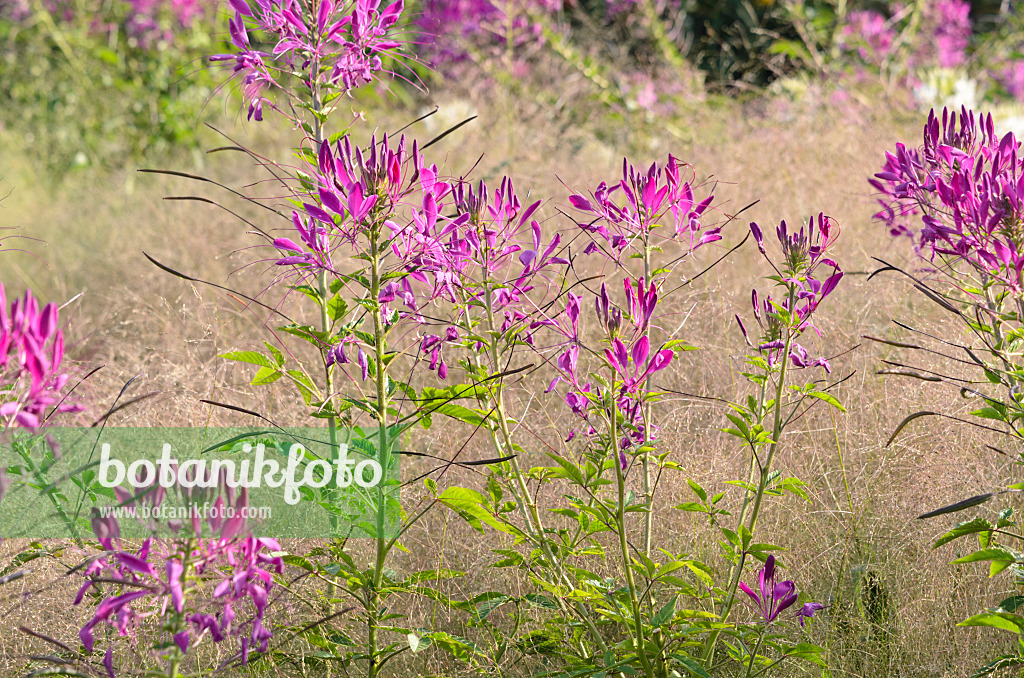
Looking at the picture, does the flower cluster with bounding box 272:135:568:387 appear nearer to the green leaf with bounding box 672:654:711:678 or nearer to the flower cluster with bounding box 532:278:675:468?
the flower cluster with bounding box 532:278:675:468

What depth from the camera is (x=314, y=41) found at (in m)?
1.42

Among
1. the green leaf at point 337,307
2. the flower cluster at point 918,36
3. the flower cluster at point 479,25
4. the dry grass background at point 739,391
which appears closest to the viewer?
the green leaf at point 337,307

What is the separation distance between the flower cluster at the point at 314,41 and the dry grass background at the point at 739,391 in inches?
16.7

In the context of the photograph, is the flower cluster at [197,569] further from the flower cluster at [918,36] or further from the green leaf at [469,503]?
the flower cluster at [918,36]

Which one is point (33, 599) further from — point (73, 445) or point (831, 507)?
point (831, 507)

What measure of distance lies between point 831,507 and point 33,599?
164 cm

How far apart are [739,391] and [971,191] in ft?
3.23

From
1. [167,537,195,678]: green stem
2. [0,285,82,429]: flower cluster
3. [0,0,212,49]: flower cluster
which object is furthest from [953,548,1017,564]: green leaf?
[0,0,212,49]: flower cluster

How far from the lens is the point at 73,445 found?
6.03ft

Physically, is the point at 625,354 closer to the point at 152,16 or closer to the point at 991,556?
the point at 991,556

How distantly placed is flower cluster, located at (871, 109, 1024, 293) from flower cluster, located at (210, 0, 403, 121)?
0.94 m

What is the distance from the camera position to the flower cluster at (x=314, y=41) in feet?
4.56

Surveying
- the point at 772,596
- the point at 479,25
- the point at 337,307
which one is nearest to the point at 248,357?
the point at 337,307

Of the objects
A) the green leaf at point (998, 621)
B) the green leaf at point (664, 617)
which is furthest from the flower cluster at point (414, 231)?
the green leaf at point (998, 621)
